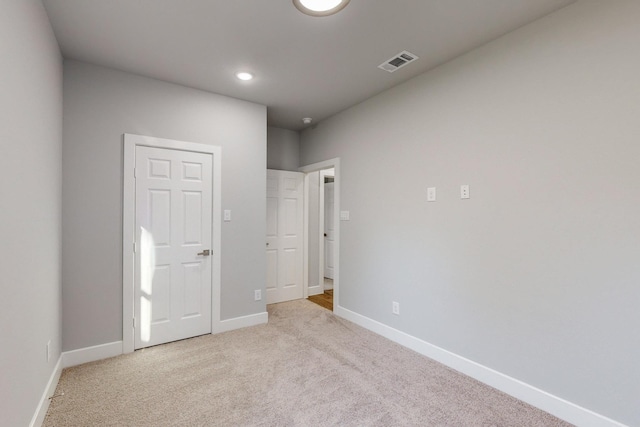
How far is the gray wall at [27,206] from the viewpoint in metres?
1.35

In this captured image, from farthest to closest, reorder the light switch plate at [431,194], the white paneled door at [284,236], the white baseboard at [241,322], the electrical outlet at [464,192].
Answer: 1. the white paneled door at [284,236]
2. the white baseboard at [241,322]
3. the light switch plate at [431,194]
4. the electrical outlet at [464,192]

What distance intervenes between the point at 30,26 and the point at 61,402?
2.42m

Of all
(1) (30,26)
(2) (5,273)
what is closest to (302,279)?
(2) (5,273)

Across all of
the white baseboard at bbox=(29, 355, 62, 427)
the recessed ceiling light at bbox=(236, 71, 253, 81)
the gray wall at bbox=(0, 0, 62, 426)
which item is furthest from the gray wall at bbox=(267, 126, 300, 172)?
the white baseboard at bbox=(29, 355, 62, 427)

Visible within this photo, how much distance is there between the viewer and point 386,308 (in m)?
3.16

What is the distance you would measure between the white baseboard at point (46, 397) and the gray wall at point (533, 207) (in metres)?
2.80

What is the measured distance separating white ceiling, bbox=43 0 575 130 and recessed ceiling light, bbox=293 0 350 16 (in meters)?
0.07

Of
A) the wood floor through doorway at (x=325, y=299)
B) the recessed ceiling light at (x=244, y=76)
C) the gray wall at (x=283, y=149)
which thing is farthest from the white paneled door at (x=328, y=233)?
the recessed ceiling light at (x=244, y=76)

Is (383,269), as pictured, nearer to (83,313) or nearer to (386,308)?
(386,308)

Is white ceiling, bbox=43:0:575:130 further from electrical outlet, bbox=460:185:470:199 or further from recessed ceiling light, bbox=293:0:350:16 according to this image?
electrical outlet, bbox=460:185:470:199

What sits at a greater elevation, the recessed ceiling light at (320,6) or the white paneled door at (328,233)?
the recessed ceiling light at (320,6)

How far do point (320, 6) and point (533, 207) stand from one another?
6.48 ft

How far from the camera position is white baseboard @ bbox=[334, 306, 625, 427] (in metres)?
1.80

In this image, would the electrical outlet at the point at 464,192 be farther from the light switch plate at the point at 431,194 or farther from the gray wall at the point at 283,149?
the gray wall at the point at 283,149
